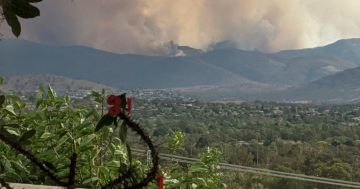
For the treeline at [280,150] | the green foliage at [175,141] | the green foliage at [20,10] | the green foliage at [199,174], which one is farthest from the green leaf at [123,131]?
the green foliage at [175,141]

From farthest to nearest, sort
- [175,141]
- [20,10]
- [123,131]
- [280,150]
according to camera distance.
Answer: [280,150]
[175,141]
[20,10]
[123,131]

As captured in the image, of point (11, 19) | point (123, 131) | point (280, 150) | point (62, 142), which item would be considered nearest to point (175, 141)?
point (62, 142)

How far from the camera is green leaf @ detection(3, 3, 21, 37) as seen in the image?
87 cm

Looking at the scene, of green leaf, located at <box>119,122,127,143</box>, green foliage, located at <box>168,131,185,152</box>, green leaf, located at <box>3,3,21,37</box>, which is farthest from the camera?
green foliage, located at <box>168,131,185,152</box>

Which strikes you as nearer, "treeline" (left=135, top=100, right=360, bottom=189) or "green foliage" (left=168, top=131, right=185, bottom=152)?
"green foliage" (left=168, top=131, right=185, bottom=152)

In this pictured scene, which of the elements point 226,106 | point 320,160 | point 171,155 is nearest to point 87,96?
point 171,155

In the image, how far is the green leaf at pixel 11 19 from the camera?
2.85ft

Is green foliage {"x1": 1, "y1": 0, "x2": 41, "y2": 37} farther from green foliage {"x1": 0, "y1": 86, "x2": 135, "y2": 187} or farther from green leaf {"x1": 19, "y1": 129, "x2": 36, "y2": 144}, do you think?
green foliage {"x1": 0, "y1": 86, "x2": 135, "y2": 187}

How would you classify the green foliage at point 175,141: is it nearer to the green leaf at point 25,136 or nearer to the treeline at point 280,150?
the treeline at point 280,150

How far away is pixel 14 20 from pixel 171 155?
2.24 m

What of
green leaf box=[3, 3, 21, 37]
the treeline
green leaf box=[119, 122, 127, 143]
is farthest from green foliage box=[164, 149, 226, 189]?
green leaf box=[119, 122, 127, 143]

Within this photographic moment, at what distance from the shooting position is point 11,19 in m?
0.90

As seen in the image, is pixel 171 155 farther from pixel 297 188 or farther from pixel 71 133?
pixel 297 188

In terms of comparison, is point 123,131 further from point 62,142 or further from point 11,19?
point 62,142
